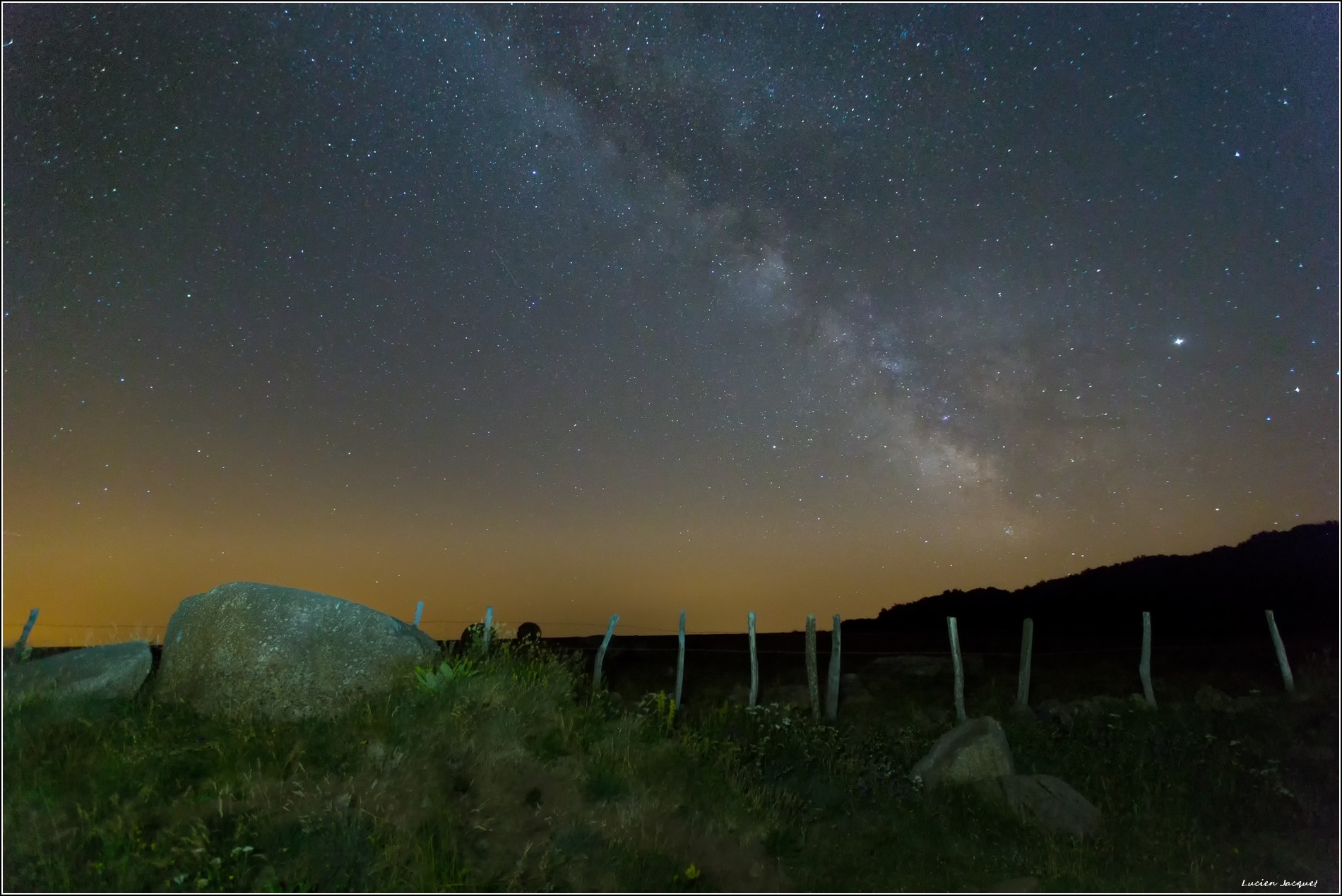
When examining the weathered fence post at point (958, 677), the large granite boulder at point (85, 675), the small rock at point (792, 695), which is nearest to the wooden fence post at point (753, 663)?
the small rock at point (792, 695)

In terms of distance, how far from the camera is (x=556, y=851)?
6.76 m

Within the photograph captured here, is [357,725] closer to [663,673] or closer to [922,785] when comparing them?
[922,785]

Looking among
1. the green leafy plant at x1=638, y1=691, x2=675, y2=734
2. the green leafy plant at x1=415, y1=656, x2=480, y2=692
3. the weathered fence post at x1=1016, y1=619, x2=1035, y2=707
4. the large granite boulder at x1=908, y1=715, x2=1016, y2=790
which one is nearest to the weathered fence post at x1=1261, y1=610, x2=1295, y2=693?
the weathered fence post at x1=1016, y1=619, x2=1035, y2=707

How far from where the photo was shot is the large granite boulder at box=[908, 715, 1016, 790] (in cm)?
1148

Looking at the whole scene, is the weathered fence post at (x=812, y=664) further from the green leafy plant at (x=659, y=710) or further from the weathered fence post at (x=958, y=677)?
the green leafy plant at (x=659, y=710)

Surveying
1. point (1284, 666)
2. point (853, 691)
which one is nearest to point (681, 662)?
point (853, 691)

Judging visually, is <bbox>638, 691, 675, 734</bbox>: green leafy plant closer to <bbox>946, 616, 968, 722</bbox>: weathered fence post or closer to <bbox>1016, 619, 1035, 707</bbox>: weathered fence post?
<bbox>946, 616, 968, 722</bbox>: weathered fence post

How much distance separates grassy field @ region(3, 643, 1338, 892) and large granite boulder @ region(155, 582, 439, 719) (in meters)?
0.56

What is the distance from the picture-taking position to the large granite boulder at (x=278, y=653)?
9648mm

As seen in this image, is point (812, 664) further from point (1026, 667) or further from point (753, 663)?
point (1026, 667)

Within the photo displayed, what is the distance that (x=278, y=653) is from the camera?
9.93 metres

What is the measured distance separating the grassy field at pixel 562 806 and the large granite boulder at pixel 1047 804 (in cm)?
25

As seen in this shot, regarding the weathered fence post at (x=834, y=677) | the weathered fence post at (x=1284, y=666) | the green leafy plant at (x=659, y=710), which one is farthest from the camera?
the weathered fence post at (x=1284, y=666)

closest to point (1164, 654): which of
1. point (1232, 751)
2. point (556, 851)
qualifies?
point (1232, 751)
